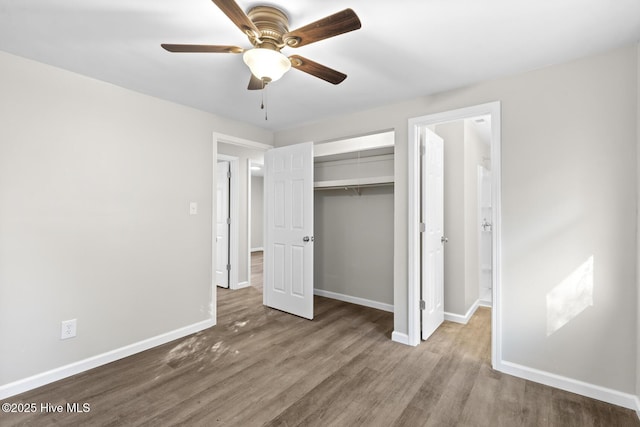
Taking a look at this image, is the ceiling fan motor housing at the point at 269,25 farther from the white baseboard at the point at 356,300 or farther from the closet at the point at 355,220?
the white baseboard at the point at 356,300

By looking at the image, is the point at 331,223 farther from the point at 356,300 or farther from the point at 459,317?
the point at 459,317

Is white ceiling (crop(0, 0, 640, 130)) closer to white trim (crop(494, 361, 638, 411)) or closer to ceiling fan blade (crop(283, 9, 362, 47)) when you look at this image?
ceiling fan blade (crop(283, 9, 362, 47))

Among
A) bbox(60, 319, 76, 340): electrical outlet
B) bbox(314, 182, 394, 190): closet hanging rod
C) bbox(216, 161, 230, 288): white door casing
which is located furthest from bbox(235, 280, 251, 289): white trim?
bbox(60, 319, 76, 340): electrical outlet

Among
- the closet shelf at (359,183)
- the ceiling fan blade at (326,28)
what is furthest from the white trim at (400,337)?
the ceiling fan blade at (326,28)

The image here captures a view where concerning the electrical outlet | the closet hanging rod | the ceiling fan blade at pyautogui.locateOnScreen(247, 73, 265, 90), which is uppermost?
the ceiling fan blade at pyautogui.locateOnScreen(247, 73, 265, 90)

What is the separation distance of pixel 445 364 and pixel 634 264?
4.87 ft

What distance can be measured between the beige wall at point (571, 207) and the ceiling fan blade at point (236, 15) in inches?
77.9

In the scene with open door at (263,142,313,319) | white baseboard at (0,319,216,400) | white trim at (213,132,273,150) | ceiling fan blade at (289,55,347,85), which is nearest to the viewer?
ceiling fan blade at (289,55,347,85)

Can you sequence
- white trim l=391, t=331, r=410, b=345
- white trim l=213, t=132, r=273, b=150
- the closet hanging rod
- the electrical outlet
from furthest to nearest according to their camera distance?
1. the closet hanging rod
2. white trim l=213, t=132, r=273, b=150
3. white trim l=391, t=331, r=410, b=345
4. the electrical outlet

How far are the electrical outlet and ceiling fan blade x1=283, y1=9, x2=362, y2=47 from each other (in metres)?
2.63

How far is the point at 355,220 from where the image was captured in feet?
14.1

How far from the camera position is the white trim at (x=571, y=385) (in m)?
2.02

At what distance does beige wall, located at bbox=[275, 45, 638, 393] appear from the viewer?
2.05 m

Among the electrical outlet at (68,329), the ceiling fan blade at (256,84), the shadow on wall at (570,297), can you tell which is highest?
the ceiling fan blade at (256,84)
